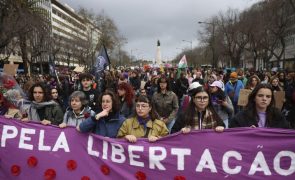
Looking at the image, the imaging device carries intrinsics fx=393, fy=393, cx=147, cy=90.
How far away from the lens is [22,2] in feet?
99.7

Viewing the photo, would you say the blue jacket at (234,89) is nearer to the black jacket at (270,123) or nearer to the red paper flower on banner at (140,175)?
the black jacket at (270,123)

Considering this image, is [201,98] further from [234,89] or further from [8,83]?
[234,89]

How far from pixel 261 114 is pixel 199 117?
722mm

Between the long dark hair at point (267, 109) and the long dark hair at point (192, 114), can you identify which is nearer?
the long dark hair at point (267, 109)

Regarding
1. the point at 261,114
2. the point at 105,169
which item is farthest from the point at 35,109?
the point at 261,114

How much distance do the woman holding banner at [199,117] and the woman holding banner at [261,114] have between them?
0.28 meters

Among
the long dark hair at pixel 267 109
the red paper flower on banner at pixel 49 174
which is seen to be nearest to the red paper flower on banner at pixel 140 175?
the red paper flower on banner at pixel 49 174

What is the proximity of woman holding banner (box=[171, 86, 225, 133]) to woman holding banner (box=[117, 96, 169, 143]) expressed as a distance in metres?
0.22

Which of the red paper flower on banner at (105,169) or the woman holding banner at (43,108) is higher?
the woman holding banner at (43,108)

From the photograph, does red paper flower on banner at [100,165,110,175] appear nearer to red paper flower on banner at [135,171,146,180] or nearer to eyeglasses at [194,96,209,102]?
red paper flower on banner at [135,171,146,180]

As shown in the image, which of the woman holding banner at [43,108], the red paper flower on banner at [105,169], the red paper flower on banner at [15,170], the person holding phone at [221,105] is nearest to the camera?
the red paper flower on banner at [105,169]

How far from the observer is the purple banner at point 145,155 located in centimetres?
427

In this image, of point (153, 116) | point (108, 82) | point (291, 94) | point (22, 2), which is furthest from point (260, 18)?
point (153, 116)

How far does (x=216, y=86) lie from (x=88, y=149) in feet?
10.8
